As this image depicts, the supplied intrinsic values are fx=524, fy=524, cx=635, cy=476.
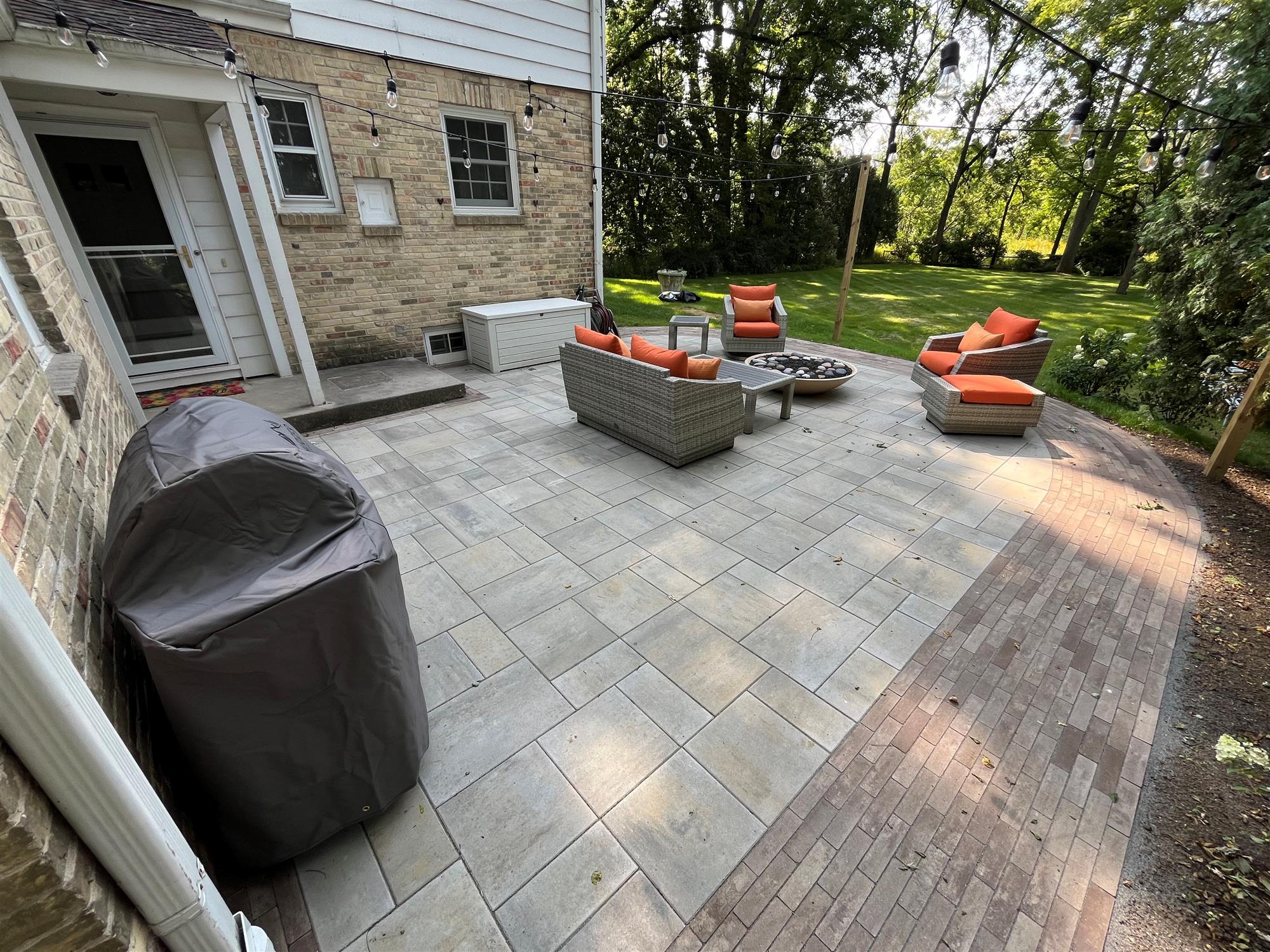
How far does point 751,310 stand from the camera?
749 centimetres

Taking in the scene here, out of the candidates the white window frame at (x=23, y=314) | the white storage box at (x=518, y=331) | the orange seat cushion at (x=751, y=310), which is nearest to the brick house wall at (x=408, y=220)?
the white storage box at (x=518, y=331)

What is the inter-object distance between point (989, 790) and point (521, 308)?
6.81m

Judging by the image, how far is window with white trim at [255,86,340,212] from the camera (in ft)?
17.7

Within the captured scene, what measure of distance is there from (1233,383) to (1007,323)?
1.89 metres

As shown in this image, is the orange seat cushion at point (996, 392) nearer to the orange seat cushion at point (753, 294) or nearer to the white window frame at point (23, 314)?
the orange seat cushion at point (753, 294)

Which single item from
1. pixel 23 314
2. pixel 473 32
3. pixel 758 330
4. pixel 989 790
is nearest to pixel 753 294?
pixel 758 330

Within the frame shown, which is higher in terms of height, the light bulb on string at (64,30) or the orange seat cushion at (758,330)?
the light bulb on string at (64,30)

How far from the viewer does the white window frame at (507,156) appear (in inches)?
253

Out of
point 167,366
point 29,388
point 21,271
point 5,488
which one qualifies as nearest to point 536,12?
point 167,366

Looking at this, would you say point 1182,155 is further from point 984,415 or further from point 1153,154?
point 984,415

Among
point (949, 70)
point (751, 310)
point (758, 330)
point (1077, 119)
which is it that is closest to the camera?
point (949, 70)

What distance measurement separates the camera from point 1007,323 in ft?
19.2

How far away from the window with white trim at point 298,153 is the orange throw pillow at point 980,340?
720 cm

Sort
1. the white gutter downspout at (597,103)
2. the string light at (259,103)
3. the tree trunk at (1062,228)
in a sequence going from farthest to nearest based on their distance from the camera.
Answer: the tree trunk at (1062,228), the white gutter downspout at (597,103), the string light at (259,103)
